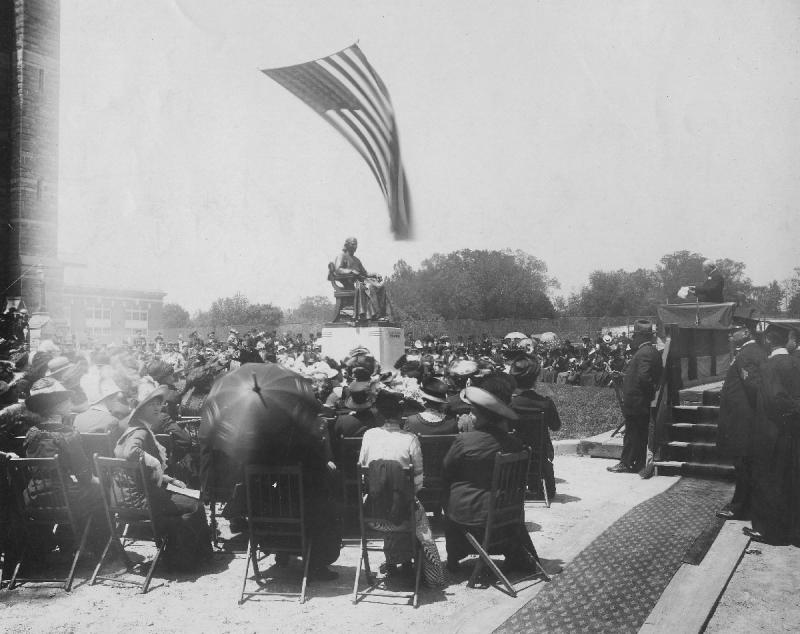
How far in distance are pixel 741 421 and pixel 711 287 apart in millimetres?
5018

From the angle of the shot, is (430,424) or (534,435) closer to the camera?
(430,424)

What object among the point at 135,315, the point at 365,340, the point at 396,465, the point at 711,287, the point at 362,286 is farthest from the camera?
the point at 135,315

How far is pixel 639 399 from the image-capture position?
8703mm

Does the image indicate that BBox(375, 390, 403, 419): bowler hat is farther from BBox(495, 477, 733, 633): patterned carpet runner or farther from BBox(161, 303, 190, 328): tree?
BBox(161, 303, 190, 328): tree

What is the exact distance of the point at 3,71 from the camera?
2527cm

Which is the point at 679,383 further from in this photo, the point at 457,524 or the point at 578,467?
the point at 457,524

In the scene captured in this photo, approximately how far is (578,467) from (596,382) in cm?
1117

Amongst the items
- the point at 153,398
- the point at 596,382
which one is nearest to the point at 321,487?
the point at 153,398

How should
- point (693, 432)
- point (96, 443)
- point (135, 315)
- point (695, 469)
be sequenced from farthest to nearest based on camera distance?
point (135, 315) < point (693, 432) < point (695, 469) < point (96, 443)

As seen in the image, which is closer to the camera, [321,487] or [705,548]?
[321,487]

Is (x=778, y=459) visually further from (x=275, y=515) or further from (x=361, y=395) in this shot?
(x=275, y=515)

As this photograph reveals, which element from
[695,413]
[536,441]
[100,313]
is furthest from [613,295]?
[536,441]

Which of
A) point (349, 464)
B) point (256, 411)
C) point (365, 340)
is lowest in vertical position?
point (349, 464)

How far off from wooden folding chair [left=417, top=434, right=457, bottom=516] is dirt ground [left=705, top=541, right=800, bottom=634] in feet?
7.34
